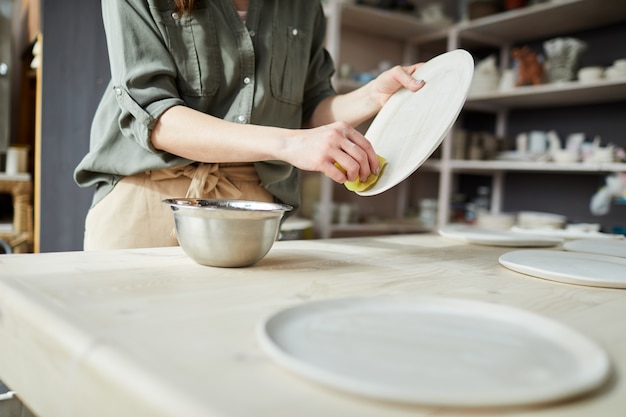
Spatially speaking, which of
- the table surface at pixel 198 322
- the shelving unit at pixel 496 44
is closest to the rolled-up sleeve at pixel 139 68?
the table surface at pixel 198 322

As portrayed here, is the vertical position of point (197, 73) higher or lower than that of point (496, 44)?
lower

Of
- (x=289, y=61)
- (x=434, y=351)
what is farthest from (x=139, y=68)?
(x=434, y=351)

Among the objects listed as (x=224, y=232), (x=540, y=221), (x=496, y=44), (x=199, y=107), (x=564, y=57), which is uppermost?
(x=496, y=44)

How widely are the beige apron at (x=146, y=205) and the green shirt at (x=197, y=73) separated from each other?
41mm

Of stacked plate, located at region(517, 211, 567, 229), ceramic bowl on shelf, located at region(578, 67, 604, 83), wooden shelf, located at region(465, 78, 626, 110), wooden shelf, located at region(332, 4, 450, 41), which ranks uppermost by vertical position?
wooden shelf, located at region(332, 4, 450, 41)

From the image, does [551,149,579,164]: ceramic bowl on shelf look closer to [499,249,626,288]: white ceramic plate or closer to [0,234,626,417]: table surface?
[499,249,626,288]: white ceramic plate

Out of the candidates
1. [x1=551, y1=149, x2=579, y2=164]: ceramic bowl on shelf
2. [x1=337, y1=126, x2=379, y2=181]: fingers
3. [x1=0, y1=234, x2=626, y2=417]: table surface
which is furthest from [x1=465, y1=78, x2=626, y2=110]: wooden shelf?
[x1=337, y1=126, x2=379, y2=181]: fingers

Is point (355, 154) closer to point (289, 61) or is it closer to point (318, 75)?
point (289, 61)

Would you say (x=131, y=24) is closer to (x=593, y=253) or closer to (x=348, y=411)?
(x=348, y=411)

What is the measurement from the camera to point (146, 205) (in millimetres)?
1185

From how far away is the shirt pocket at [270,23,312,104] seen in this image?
4.19 feet

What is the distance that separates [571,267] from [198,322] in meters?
0.66

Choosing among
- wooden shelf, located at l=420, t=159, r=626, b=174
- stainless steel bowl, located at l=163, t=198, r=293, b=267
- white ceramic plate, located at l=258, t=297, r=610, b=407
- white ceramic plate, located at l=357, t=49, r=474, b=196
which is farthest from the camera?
wooden shelf, located at l=420, t=159, r=626, b=174

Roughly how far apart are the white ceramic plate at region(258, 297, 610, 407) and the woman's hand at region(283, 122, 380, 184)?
30cm
